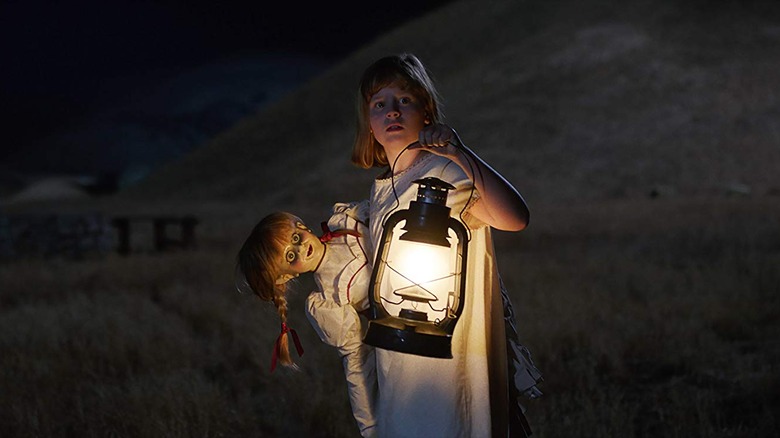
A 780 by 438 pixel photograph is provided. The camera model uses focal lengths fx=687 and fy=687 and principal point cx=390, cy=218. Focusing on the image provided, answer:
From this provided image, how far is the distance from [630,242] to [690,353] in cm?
588

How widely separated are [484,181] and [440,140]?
18cm

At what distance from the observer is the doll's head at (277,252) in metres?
2.10

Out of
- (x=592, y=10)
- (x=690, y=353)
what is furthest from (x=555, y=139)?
(x=690, y=353)

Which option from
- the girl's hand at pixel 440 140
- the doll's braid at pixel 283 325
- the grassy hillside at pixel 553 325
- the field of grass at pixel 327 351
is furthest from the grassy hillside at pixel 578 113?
the girl's hand at pixel 440 140

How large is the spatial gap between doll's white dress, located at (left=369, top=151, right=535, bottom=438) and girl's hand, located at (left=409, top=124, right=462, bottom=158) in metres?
0.12

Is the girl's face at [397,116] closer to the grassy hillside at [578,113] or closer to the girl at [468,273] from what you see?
the girl at [468,273]

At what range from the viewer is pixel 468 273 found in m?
1.93

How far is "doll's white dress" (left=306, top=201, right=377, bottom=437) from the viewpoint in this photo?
204cm

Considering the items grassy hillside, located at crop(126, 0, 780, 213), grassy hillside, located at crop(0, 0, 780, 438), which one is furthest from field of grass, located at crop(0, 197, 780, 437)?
grassy hillside, located at crop(126, 0, 780, 213)

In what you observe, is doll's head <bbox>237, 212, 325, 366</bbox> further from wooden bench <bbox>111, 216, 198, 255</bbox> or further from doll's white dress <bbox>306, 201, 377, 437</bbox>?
wooden bench <bbox>111, 216, 198, 255</bbox>

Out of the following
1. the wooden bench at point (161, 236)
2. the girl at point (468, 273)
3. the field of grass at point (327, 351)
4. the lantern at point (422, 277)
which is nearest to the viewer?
the lantern at point (422, 277)

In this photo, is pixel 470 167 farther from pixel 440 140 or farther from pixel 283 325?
pixel 283 325

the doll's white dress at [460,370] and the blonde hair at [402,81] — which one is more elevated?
the blonde hair at [402,81]

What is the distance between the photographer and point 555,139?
93.0 ft
